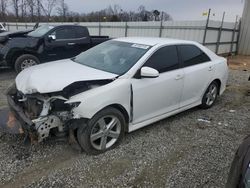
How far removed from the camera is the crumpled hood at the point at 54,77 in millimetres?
3102

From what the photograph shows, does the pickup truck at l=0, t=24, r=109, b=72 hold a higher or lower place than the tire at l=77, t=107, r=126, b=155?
higher

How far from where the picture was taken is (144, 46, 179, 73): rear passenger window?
3.94 meters

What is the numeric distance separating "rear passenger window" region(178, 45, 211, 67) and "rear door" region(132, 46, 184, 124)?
0.21 m

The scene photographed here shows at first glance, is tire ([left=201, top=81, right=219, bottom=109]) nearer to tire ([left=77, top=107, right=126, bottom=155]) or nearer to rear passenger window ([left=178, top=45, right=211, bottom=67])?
rear passenger window ([left=178, top=45, right=211, bottom=67])

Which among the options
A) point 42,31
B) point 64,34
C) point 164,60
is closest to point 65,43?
point 64,34

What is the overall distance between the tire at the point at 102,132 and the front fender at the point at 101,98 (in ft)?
0.39

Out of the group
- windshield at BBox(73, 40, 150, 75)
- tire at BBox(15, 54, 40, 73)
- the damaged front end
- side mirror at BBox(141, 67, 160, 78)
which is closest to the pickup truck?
tire at BBox(15, 54, 40, 73)

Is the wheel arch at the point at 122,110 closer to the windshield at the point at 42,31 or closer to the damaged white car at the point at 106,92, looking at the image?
the damaged white car at the point at 106,92

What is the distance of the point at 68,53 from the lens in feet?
28.1

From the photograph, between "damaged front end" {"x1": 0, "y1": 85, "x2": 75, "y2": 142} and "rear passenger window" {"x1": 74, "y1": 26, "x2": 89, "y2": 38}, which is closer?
"damaged front end" {"x1": 0, "y1": 85, "x2": 75, "y2": 142}

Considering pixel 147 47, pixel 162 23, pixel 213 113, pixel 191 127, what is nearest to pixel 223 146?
pixel 191 127

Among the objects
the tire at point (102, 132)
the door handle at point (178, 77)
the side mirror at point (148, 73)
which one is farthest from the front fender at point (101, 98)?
the door handle at point (178, 77)

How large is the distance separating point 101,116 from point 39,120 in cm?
78

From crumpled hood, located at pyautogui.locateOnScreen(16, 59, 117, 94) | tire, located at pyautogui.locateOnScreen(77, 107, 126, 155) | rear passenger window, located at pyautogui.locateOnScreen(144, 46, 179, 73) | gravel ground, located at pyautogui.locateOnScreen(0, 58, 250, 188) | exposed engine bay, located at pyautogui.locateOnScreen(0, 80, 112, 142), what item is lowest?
gravel ground, located at pyautogui.locateOnScreen(0, 58, 250, 188)
